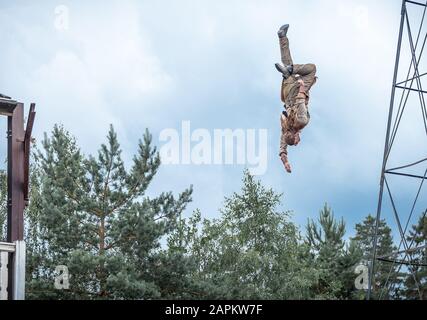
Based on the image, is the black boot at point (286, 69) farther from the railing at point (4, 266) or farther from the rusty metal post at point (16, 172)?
the railing at point (4, 266)

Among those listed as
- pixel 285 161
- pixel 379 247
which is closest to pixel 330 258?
pixel 379 247

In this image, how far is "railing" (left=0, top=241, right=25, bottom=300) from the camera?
1073cm

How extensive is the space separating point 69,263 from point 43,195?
2.57 m

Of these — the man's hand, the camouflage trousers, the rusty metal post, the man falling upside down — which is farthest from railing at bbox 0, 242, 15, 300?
the camouflage trousers

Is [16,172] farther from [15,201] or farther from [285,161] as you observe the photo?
[285,161]

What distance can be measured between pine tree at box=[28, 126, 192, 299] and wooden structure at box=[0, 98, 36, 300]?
1339cm

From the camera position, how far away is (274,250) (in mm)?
32625

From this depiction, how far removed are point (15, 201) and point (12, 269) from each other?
0.84 m

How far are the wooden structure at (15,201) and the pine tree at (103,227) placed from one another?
13390 mm

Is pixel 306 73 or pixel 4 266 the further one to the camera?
pixel 306 73

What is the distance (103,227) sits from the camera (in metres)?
27.2

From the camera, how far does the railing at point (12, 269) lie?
35.2ft

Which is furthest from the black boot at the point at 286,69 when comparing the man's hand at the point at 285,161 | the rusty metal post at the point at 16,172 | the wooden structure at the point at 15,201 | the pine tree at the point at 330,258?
the pine tree at the point at 330,258
